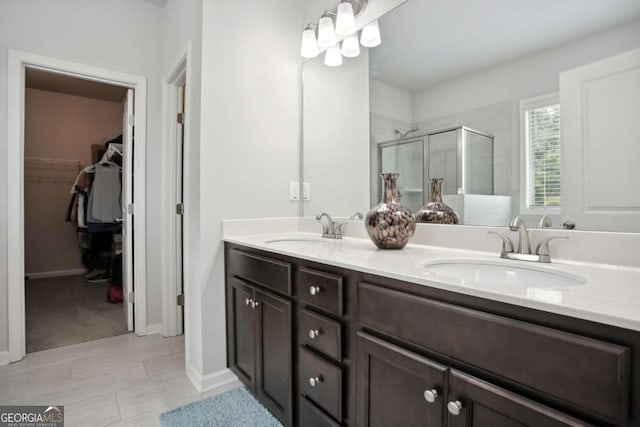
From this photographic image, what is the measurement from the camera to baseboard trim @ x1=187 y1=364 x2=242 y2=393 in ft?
5.78

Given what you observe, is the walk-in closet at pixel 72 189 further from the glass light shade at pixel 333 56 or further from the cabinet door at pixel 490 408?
the cabinet door at pixel 490 408

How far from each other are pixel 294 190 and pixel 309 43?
943 mm

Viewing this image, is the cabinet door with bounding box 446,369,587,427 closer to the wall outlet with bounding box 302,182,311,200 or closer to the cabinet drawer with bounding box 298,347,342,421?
the cabinet drawer with bounding box 298,347,342,421

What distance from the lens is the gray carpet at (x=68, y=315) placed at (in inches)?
95.8

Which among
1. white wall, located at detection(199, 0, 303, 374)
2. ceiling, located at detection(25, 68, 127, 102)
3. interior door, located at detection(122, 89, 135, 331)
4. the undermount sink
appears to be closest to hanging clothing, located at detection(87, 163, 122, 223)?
ceiling, located at detection(25, 68, 127, 102)

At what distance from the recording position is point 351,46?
6.22 ft

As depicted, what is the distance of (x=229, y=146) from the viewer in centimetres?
185

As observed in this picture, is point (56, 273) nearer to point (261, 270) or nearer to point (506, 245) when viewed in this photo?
point (261, 270)

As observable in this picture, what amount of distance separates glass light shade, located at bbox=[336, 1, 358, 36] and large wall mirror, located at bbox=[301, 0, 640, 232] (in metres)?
0.17

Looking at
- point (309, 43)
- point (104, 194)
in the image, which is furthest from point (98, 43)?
point (104, 194)

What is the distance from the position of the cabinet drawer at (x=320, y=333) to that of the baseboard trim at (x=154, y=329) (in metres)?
1.86

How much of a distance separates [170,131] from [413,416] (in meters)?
2.46

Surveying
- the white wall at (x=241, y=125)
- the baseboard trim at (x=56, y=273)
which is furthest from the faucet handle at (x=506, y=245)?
the baseboard trim at (x=56, y=273)

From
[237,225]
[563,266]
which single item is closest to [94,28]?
[237,225]
